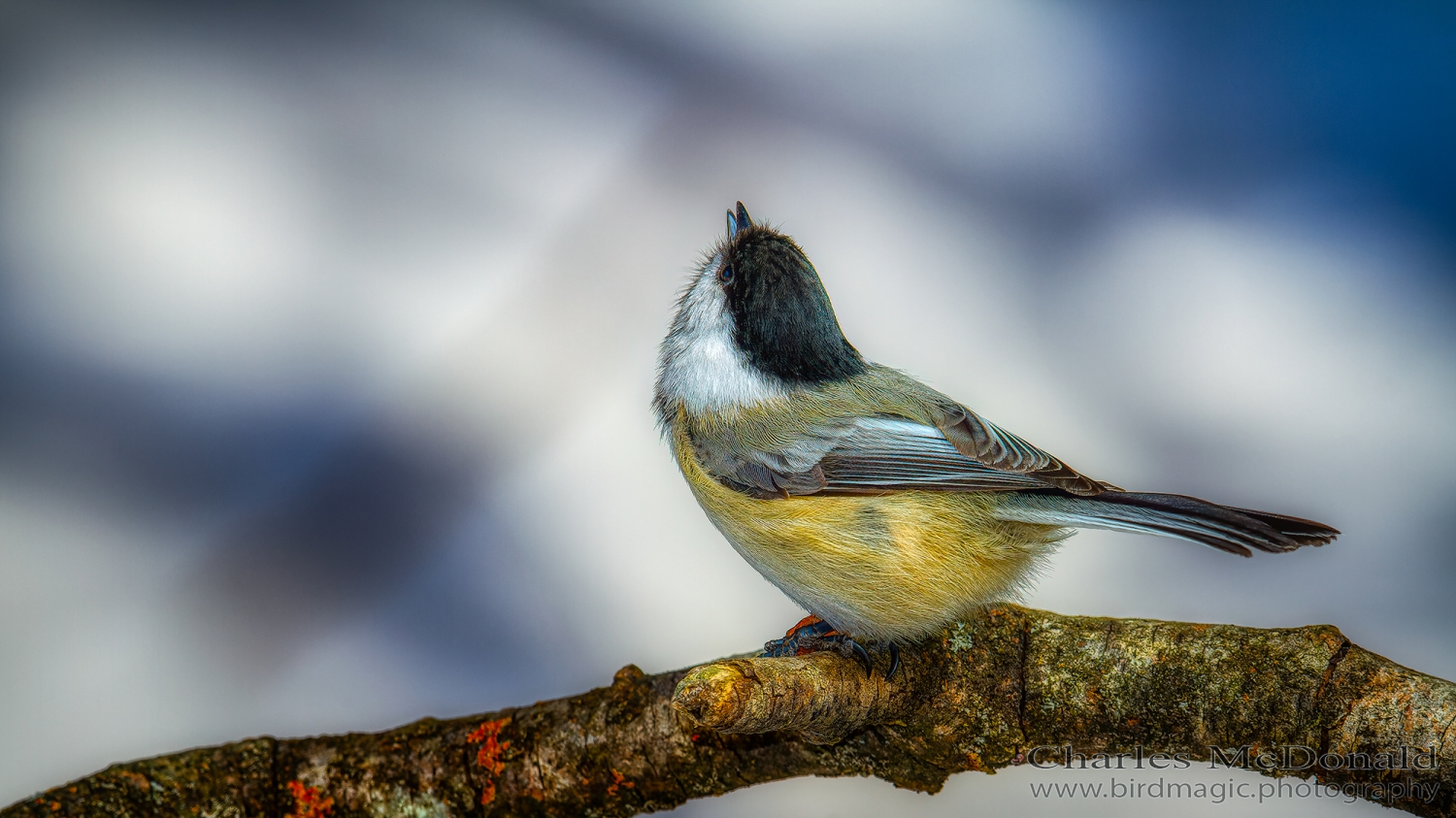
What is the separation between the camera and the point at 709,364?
1.53 meters

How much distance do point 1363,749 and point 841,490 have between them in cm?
70

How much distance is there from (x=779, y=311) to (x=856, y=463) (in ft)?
0.83

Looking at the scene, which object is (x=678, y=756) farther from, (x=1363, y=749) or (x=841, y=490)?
(x=1363, y=749)

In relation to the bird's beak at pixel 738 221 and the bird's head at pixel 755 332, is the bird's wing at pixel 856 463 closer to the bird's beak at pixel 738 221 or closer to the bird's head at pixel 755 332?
the bird's head at pixel 755 332

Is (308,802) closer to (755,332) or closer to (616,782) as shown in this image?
(616,782)

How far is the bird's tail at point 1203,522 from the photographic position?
3.86ft

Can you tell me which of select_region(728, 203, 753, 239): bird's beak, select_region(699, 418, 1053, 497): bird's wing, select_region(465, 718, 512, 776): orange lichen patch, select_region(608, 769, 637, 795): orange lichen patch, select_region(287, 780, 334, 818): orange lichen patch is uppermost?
select_region(728, 203, 753, 239): bird's beak

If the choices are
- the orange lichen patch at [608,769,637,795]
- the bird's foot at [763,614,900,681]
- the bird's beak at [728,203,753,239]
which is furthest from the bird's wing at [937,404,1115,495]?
the orange lichen patch at [608,769,637,795]

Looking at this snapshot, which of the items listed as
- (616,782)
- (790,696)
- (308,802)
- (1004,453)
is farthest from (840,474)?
(308,802)

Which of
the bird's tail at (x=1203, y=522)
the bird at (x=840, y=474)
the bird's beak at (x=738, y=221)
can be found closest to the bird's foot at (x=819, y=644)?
the bird at (x=840, y=474)

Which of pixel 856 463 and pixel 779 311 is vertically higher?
pixel 779 311

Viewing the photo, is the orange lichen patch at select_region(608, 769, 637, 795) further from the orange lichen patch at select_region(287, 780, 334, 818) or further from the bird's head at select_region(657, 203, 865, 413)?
the bird's head at select_region(657, 203, 865, 413)

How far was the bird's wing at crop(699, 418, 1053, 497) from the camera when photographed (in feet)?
4.50

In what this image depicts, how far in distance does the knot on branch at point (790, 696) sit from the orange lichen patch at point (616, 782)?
0.30 m
